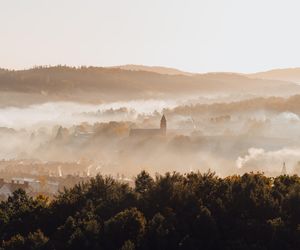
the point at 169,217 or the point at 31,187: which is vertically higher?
the point at 169,217

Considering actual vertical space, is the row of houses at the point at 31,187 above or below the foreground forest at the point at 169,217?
below

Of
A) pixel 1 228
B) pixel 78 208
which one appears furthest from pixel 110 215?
pixel 1 228

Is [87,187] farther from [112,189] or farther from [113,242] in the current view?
[113,242]

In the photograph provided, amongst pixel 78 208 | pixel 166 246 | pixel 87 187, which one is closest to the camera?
pixel 166 246

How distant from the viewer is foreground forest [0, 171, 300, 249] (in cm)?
5616

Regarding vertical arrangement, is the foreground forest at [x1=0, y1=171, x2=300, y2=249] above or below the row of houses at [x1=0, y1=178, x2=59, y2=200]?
above

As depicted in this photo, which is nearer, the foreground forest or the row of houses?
the foreground forest

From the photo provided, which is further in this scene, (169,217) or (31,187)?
(31,187)

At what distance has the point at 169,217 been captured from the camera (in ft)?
193

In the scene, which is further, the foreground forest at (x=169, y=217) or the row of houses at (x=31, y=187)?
the row of houses at (x=31, y=187)

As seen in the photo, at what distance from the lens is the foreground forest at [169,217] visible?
2211 inches

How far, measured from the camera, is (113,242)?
5706 cm

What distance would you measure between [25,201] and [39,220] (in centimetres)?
518

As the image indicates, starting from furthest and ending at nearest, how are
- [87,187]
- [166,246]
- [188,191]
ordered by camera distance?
[87,187], [188,191], [166,246]
